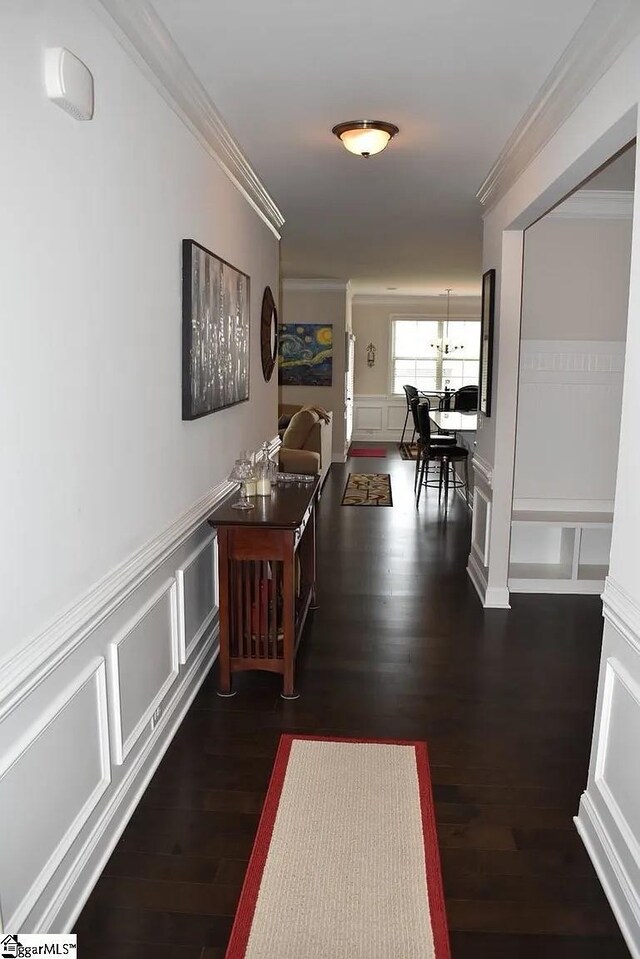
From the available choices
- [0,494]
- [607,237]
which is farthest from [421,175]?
[0,494]

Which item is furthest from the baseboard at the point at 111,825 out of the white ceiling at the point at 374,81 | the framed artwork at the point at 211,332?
the white ceiling at the point at 374,81

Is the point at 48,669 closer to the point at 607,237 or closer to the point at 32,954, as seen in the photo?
the point at 32,954

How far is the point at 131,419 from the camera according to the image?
2354 millimetres

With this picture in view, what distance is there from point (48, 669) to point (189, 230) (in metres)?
1.91

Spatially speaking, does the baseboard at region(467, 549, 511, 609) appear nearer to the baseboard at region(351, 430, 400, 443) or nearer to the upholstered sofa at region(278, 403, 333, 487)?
the upholstered sofa at region(278, 403, 333, 487)

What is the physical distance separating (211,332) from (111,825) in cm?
200

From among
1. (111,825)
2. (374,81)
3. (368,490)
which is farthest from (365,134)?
(368,490)

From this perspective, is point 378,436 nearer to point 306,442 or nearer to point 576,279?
point 306,442

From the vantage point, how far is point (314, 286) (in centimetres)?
970

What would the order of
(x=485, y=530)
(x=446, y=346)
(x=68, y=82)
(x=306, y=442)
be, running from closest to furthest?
(x=68, y=82), (x=485, y=530), (x=306, y=442), (x=446, y=346)

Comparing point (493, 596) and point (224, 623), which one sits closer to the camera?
point (224, 623)

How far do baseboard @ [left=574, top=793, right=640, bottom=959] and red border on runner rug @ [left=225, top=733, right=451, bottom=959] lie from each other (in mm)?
458

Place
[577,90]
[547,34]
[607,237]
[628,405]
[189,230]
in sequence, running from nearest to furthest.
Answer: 1. [628,405]
2. [547,34]
3. [577,90]
4. [189,230]
5. [607,237]

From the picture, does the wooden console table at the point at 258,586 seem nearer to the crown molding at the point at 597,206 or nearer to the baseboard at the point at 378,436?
the crown molding at the point at 597,206
